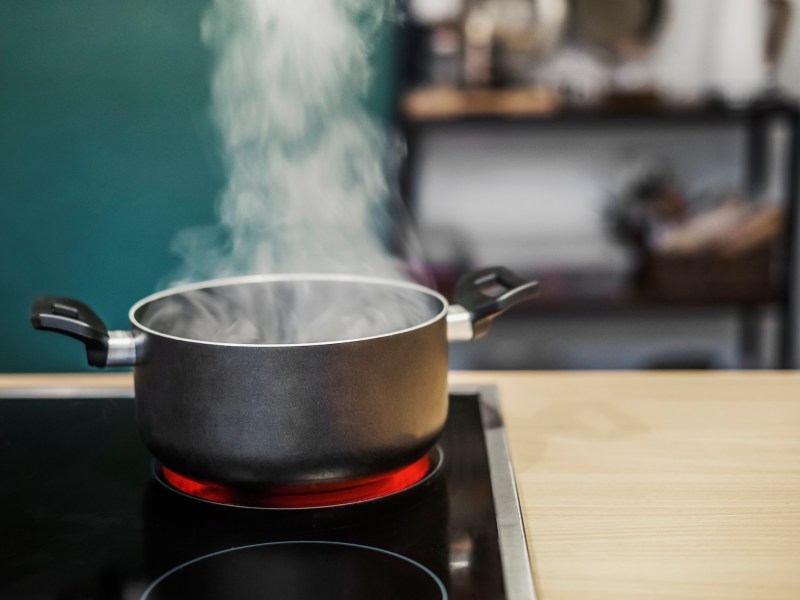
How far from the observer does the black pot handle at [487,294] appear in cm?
73

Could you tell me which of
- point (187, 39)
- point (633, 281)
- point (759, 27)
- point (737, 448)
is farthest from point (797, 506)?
point (759, 27)

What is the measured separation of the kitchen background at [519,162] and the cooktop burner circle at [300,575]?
136 centimetres

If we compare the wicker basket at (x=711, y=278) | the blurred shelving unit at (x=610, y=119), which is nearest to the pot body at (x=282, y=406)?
the blurred shelving unit at (x=610, y=119)

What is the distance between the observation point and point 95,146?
6.35 ft

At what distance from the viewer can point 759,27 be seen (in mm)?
2523

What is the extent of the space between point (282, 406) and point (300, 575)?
0.12m

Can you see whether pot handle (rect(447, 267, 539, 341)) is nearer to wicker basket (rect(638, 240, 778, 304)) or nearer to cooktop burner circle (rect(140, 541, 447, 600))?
cooktop burner circle (rect(140, 541, 447, 600))

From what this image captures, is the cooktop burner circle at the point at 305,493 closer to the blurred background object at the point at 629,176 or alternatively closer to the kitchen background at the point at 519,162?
the kitchen background at the point at 519,162

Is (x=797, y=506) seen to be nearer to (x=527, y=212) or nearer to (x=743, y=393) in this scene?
(x=743, y=393)

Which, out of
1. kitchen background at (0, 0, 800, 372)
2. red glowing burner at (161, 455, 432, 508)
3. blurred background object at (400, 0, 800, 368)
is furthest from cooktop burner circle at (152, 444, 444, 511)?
blurred background object at (400, 0, 800, 368)

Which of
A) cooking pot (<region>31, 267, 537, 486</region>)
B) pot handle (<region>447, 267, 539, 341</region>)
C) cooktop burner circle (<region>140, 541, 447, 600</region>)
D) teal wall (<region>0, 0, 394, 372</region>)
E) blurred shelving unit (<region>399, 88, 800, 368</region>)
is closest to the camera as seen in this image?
cooktop burner circle (<region>140, 541, 447, 600</region>)

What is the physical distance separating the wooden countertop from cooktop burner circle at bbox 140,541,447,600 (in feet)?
0.25

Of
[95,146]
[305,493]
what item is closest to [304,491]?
[305,493]

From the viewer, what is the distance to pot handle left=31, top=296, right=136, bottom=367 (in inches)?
24.6
